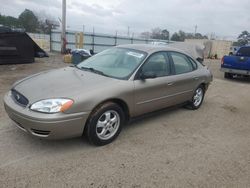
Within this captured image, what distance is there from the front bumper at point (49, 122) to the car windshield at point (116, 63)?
1.05 m

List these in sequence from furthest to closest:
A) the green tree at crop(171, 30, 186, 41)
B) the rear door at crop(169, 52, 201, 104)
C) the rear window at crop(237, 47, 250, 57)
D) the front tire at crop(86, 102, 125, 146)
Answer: the green tree at crop(171, 30, 186, 41) → the rear window at crop(237, 47, 250, 57) → the rear door at crop(169, 52, 201, 104) → the front tire at crop(86, 102, 125, 146)

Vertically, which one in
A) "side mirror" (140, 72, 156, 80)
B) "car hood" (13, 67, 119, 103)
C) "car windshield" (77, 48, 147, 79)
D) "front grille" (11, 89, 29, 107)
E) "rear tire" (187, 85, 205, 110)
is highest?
"car windshield" (77, 48, 147, 79)

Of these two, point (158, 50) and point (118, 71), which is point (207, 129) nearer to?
point (158, 50)

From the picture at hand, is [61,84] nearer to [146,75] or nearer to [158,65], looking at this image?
[146,75]

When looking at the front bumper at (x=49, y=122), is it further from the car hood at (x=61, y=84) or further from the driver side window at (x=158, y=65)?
the driver side window at (x=158, y=65)

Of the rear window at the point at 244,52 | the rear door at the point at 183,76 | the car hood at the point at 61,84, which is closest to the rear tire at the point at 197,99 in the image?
the rear door at the point at 183,76

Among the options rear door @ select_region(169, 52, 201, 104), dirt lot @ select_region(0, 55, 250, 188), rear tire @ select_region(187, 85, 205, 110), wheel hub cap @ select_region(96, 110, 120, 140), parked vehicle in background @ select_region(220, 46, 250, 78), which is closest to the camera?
dirt lot @ select_region(0, 55, 250, 188)

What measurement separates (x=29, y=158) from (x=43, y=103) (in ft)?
2.53

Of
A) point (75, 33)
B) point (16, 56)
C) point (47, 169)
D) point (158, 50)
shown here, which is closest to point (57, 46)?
point (75, 33)

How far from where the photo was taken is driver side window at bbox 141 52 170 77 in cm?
434

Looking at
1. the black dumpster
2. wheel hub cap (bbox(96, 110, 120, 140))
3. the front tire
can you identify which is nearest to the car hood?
the front tire

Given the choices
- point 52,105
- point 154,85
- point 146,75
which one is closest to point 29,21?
point 154,85

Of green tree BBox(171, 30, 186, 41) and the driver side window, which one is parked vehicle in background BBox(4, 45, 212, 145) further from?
green tree BBox(171, 30, 186, 41)

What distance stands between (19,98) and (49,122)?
2.41ft
